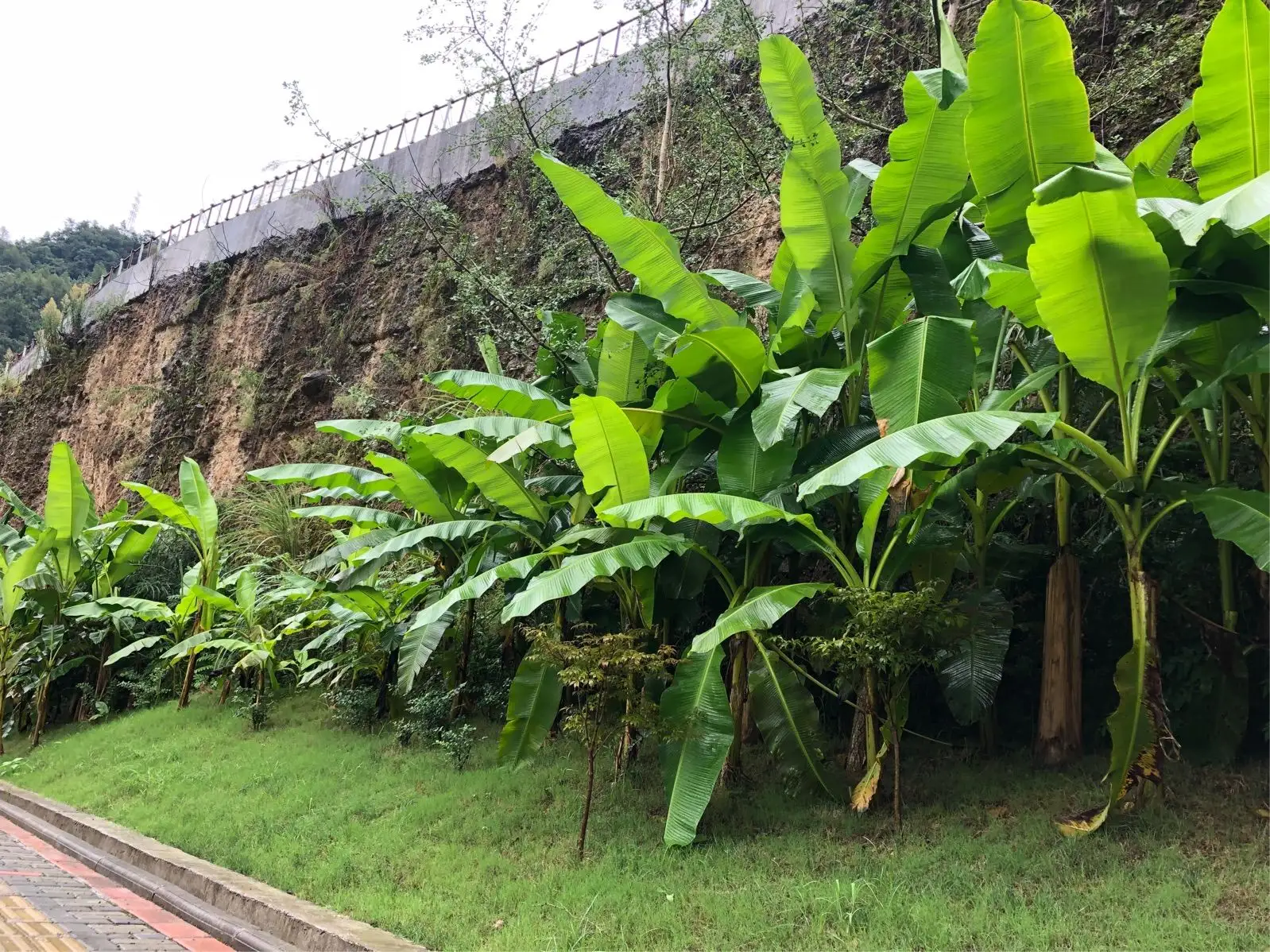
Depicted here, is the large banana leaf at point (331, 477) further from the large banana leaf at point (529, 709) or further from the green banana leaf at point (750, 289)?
the green banana leaf at point (750, 289)

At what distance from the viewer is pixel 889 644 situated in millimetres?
4199

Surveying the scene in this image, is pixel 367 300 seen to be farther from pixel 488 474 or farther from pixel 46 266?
pixel 46 266

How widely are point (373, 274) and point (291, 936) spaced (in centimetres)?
1272

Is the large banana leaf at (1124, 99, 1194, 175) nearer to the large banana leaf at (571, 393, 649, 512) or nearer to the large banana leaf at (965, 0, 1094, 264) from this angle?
the large banana leaf at (965, 0, 1094, 264)

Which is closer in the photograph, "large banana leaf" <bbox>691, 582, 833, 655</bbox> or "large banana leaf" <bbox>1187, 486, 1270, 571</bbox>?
"large banana leaf" <bbox>1187, 486, 1270, 571</bbox>

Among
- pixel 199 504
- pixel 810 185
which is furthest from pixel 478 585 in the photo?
pixel 199 504

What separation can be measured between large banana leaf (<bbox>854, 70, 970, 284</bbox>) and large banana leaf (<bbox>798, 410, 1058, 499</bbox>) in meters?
1.62

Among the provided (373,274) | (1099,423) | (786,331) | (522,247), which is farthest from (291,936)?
(373,274)

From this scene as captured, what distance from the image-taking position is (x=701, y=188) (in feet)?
30.1

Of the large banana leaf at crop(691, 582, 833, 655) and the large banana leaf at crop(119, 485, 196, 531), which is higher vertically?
the large banana leaf at crop(119, 485, 196, 531)

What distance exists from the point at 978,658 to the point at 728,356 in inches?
83.2

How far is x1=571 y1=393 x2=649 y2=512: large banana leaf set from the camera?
4.83 meters

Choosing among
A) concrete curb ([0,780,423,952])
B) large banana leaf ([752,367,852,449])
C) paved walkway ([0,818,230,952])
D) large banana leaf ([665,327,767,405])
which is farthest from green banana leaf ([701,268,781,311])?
paved walkway ([0,818,230,952])

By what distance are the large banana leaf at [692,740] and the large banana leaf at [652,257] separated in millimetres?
2052
